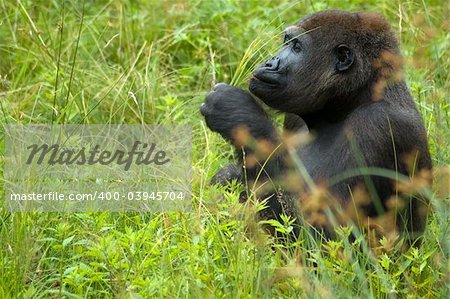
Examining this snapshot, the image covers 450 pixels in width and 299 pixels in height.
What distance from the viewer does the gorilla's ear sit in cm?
492

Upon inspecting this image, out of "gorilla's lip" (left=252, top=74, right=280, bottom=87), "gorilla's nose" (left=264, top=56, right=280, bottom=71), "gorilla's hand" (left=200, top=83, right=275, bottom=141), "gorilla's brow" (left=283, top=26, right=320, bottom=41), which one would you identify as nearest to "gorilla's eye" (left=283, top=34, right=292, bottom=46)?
"gorilla's brow" (left=283, top=26, right=320, bottom=41)

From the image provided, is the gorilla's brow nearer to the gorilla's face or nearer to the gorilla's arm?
the gorilla's face

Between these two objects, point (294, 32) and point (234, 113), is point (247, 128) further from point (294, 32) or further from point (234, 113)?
point (294, 32)

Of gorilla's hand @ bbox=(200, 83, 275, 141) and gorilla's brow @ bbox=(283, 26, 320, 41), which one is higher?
gorilla's brow @ bbox=(283, 26, 320, 41)

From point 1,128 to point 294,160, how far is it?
1606 mm

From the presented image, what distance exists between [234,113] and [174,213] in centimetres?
59

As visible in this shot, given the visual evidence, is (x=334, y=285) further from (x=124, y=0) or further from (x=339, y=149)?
(x=124, y=0)

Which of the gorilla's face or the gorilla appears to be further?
the gorilla's face

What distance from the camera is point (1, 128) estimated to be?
17.3ft

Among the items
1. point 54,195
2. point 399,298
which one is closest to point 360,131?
point 399,298

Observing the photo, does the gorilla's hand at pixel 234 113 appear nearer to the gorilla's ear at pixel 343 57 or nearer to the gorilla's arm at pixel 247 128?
the gorilla's arm at pixel 247 128

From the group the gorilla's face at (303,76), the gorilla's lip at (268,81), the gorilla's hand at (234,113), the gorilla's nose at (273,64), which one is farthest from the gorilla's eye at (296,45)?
the gorilla's hand at (234,113)

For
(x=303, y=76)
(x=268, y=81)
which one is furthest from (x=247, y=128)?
(x=303, y=76)

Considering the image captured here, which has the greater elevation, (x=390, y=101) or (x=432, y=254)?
(x=390, y=101)
